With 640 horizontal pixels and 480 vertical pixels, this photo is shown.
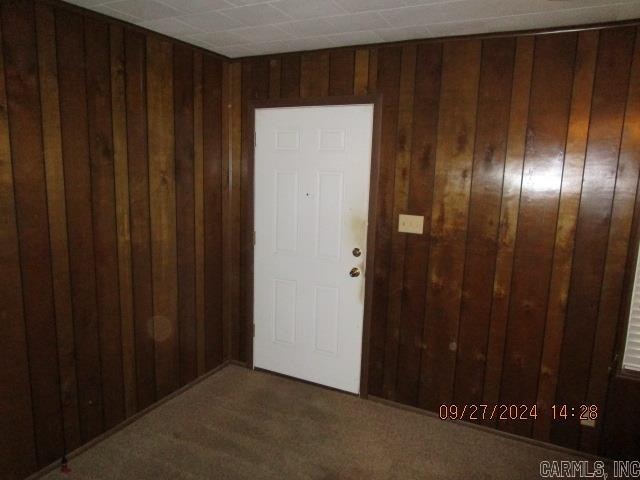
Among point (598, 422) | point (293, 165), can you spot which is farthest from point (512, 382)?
point (293, 165)

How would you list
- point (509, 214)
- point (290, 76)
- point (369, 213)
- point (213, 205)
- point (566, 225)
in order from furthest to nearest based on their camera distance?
point (213, 205), point (290, 76), point (369, 213), point (509, 214), point (566, 225)

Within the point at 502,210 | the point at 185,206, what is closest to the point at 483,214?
the point at 502,210

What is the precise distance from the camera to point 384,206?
2.71 m

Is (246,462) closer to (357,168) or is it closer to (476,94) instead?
(357,168)

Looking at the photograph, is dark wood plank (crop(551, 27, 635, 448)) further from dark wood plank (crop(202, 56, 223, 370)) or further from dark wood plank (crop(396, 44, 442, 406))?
dark wood plank (crop(202, 56, 223, 370))

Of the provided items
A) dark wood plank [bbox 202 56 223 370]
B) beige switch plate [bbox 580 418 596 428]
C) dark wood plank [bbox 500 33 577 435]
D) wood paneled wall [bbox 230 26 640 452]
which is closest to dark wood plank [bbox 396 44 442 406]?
wood paneled wall [bbox 230 26 640 452]

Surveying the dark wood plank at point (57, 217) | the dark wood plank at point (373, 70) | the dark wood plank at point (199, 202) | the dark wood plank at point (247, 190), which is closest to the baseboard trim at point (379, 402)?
the dark wood plank at point (57, 217)

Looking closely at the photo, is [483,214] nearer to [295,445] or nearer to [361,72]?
[361,72]

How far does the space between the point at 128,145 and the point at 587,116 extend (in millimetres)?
2557

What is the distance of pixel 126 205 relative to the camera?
7.96 feet

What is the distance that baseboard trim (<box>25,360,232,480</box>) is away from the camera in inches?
83.7

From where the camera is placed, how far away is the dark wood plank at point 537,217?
2227mm

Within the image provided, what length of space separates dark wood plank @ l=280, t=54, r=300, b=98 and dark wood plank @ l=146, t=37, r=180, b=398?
0.76m

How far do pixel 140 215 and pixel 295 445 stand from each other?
65.8 inches
